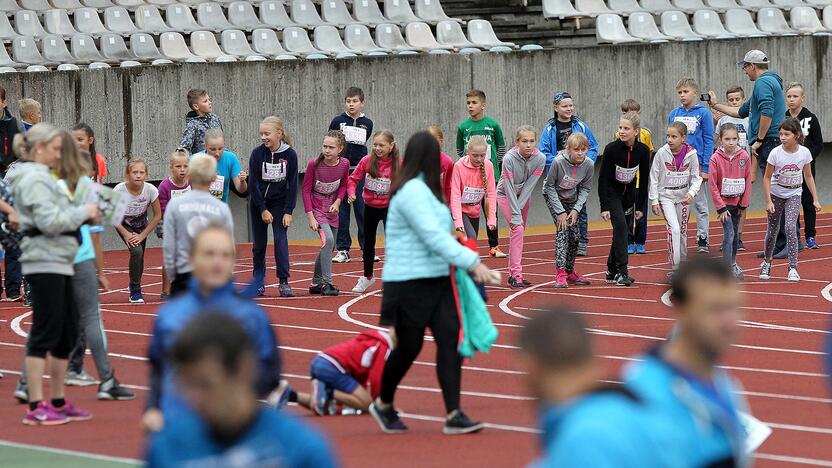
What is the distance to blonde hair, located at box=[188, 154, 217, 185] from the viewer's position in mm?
8227

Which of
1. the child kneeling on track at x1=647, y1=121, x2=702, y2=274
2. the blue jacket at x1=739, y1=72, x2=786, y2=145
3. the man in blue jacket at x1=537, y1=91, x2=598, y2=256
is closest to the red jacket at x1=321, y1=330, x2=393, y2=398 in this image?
the child kneeling on track at x1=647, y1=121, x2=702, y2=274

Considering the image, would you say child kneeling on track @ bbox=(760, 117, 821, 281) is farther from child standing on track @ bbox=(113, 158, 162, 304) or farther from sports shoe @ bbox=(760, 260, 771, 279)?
child standing on track @ bbox=(113, 158, 162, 304)

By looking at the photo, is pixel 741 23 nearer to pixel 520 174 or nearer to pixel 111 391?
pixel 520 174

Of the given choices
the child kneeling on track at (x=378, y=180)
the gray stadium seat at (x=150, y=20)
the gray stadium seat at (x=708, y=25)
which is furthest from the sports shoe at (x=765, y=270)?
the gray stadium seat at (x=150, y=20)

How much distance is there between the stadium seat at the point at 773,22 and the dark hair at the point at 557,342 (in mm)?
20940

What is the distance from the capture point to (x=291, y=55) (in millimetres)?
21047

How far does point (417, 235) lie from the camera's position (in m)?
7.57

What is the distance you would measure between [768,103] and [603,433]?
45.9 feet

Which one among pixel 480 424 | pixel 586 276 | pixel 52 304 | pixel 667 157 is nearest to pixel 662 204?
pixel 667 157

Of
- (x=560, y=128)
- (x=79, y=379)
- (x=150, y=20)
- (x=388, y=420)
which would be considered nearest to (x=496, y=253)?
(x=560, y=128)

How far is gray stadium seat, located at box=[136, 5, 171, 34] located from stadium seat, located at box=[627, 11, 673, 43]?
7.21 metres

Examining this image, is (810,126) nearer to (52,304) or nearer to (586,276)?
(586,276)

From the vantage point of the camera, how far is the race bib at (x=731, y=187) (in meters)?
14.2

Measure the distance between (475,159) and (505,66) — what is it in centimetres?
657
